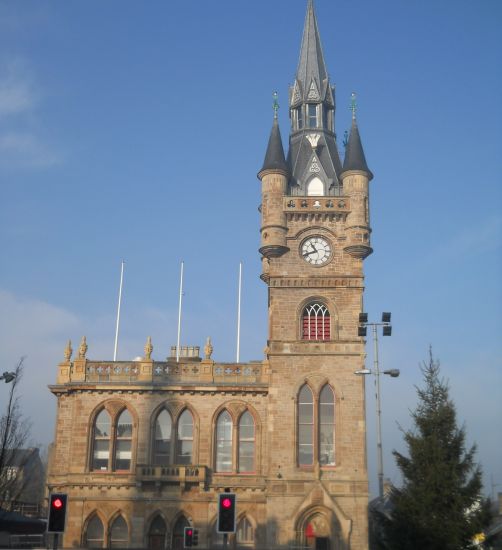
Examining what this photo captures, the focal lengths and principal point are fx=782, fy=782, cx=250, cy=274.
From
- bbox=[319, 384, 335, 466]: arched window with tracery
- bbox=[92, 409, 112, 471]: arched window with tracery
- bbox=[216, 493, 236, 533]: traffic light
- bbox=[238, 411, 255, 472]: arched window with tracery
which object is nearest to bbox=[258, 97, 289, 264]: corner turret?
bbox=[319, 384, 335, 466]: arched window with tracery

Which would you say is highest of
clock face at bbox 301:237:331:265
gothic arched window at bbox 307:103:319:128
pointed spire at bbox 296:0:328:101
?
pointed spire at bbox 296:0:328:101

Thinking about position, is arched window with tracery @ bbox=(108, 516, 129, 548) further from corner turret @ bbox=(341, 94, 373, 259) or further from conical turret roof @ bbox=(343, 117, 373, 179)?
conical turret roof @ bbox=(343, 117, 373, 179)

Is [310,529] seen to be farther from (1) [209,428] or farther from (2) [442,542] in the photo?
(2) [442,542]

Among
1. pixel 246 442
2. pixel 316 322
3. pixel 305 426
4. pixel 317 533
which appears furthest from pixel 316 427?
pixel 316 322

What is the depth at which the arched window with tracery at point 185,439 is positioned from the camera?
4494 cm

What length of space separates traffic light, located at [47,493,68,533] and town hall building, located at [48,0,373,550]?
2381cm

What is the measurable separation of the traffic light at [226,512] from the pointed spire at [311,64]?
3667 centimetres

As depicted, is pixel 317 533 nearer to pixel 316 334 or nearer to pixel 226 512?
pixel 316 334

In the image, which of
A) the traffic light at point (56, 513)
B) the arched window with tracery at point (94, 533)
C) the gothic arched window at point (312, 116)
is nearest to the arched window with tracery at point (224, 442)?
the arched window with tracery at point (94, 533)

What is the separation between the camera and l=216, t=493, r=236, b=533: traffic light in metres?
20.3

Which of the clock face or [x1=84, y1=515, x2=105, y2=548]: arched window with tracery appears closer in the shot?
[x1=84, y1=515, x2=105, y2=548]: arched window with tracery

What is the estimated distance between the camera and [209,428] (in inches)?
1768

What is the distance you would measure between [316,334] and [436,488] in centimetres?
1538

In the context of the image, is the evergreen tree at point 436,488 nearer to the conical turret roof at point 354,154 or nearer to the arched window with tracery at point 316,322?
the arched window with tracery at point 316,322
